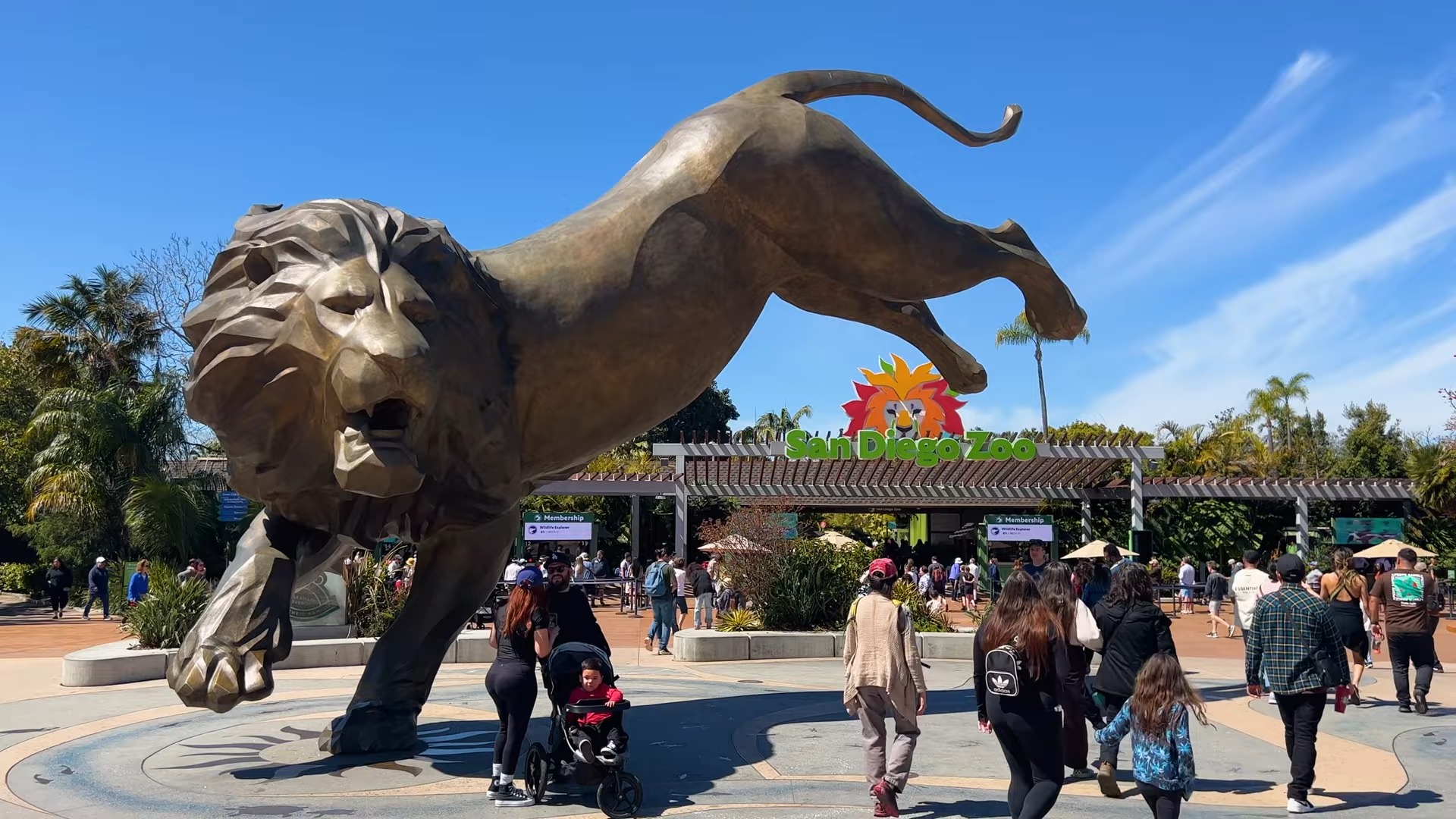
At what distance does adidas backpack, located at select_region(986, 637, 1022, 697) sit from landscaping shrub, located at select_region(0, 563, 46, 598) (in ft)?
102

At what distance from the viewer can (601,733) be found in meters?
5.81

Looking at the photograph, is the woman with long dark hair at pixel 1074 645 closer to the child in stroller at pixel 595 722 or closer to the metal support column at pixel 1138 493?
the child in stroller at pixel 595 722

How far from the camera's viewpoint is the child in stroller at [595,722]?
5.75 m

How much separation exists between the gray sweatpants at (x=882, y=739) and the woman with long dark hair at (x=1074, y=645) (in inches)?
36.4

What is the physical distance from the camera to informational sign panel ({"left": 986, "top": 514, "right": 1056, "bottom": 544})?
2644cm

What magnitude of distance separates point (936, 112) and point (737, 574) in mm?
7099

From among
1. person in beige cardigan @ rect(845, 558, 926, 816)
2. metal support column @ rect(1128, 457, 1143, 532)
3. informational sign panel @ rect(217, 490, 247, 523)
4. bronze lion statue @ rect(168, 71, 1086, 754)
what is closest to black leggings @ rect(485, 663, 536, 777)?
bronze lion statue @ rect(168, 71, 1086, 754)

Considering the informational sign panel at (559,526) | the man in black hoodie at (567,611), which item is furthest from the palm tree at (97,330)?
the man in black hoodie at (567,611)

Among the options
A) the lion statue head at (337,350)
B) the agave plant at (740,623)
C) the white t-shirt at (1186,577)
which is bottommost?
the agave plant at (740,623)

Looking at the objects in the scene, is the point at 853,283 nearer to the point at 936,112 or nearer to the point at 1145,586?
the point at 936,112

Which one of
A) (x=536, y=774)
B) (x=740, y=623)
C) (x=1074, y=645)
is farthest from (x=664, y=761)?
(x=740, y=623)

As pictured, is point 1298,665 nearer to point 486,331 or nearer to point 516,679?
point 516,679

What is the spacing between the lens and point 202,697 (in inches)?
222

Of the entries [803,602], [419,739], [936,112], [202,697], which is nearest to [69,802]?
[202,697]
